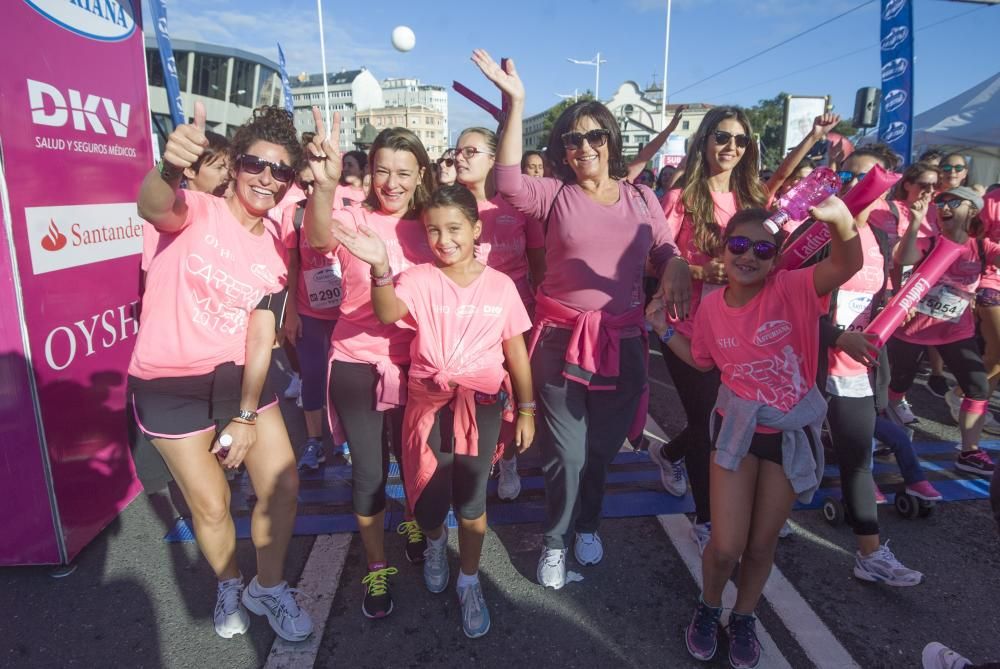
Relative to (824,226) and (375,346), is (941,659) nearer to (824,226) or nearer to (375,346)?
(824,226)

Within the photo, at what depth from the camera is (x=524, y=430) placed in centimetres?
246

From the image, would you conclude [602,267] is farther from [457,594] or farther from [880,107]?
[880,107]

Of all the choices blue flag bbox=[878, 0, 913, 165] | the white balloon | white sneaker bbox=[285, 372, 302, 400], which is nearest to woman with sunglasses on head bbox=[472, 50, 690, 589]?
white sneaker bbox=[285, 372, 302, 400]

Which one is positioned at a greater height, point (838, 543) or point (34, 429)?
point (34, 429)

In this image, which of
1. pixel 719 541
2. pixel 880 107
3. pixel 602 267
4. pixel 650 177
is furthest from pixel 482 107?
pixel 650 177

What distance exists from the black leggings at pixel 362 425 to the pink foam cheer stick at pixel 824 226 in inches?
67.2

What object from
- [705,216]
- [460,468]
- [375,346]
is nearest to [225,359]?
[375,346]

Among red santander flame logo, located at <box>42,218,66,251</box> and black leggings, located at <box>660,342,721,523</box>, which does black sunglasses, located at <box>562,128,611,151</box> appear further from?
red santander flame logo, located at <box>42,218,66,251</box>

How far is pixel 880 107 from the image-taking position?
734cm

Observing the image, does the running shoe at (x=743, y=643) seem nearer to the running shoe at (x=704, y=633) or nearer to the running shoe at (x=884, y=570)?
the running shoe at (x=704, y=633)

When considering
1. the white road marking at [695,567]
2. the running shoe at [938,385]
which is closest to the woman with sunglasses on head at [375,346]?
the white road marking at [695,567]

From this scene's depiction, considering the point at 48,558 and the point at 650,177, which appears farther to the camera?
the point at 650,177

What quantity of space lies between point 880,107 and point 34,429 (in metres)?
9.19

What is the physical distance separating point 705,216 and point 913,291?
0.95 m
